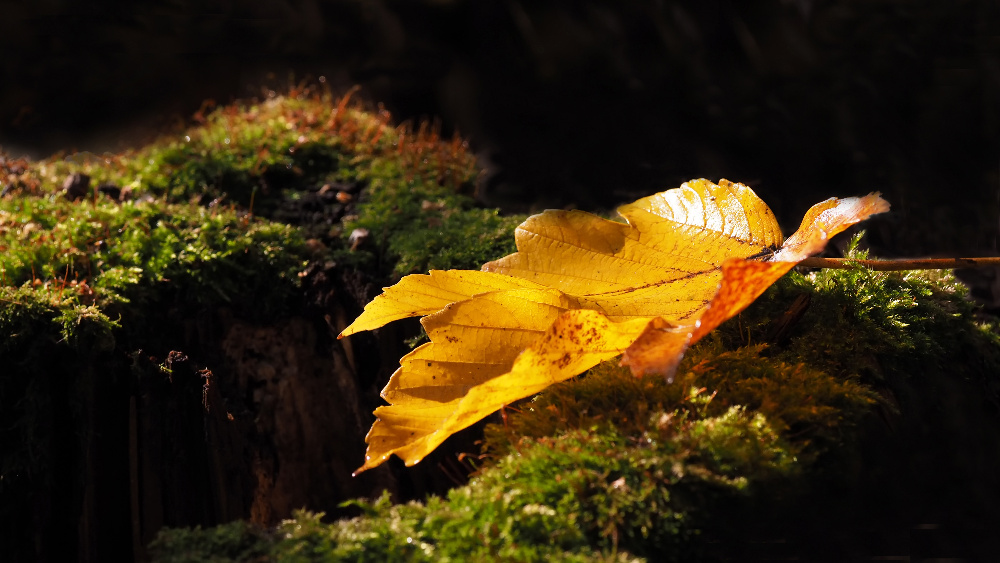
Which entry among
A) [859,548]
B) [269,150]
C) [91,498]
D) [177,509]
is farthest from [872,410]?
[269,150]

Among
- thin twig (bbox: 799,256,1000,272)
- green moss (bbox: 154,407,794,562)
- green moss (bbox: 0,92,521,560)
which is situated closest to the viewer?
green moss (bbox: 154,407,794,562)

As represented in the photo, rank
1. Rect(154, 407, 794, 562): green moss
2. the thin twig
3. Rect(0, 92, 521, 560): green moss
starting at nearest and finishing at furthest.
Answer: Rect(154, 407, 794, 562): green moss → the thin twig → Rect(0, 92, 521, 560): green moss

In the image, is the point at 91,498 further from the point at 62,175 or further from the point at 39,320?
the point at 62,175

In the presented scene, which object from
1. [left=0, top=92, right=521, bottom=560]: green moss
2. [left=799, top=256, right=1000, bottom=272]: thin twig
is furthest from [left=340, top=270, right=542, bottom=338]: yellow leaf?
[left=799, top=256, right=1000, bottom=272]: thin twig

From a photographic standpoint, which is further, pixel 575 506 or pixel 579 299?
pixel 579 299

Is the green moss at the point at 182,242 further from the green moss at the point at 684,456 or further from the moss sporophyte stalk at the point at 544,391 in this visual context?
the green moss at the point at 684,456

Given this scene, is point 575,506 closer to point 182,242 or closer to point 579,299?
point 579,299

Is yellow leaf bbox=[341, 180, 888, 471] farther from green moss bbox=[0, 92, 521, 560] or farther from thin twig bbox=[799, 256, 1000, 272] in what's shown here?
green moss bbox=[0, 92, 521, 560]

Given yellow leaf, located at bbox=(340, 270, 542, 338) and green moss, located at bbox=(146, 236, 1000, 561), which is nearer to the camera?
green moss, located at bbox=(146, 236, 1000, 561)

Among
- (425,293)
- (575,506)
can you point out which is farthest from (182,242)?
(575,506)
